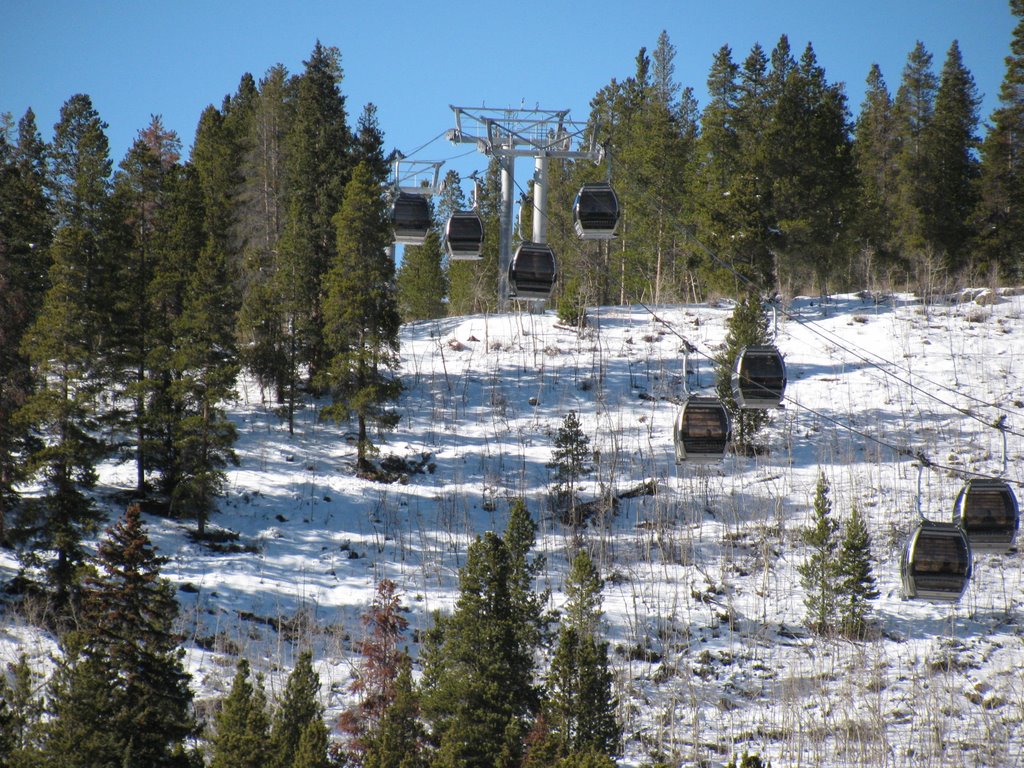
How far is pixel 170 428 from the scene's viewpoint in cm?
3294

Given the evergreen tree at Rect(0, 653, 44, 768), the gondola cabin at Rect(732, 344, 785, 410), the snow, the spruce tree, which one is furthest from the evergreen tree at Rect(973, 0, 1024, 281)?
the evergreen tree at Rect(0, 653, 44, 768)

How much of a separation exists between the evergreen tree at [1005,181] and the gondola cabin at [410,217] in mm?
37255

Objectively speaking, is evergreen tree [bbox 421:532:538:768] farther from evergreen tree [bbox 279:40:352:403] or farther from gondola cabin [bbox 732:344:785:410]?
evergreen tree [bbox 279:40:352:403]

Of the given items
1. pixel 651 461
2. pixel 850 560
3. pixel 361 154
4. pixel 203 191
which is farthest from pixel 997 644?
pixel 203 191

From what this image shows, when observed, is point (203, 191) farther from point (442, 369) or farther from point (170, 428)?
point (170, 428)

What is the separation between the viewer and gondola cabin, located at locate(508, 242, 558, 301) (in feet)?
62.8

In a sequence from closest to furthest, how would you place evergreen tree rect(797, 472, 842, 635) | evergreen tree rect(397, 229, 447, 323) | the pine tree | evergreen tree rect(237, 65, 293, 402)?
the pine tree
evergreen tree rect(797, 472, 842, 635)
evergreen tree rect(237, 65, 293, 402)
evergreen tree rect(397, 229, 447, 323)

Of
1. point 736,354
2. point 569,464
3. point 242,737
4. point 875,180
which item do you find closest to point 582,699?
point 242,737

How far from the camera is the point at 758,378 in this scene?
19.9 m

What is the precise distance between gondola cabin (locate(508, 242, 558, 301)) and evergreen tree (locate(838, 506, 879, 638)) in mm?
12445

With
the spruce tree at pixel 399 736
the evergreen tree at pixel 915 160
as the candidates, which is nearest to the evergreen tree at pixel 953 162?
the evergreen tree at pixel 915 160

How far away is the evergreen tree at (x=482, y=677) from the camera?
21.4 m

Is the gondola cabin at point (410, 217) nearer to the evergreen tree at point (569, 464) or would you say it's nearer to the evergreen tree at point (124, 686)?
the evergreen tree at point (124, 686)

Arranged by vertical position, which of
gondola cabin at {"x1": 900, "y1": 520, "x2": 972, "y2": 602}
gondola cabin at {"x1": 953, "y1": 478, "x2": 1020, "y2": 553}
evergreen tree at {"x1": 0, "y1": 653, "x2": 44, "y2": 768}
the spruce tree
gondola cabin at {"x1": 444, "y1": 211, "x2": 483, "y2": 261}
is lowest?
the spruce tree
